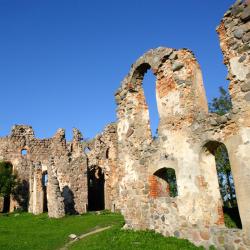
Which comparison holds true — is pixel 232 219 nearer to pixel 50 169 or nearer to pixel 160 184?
pixel 160 184

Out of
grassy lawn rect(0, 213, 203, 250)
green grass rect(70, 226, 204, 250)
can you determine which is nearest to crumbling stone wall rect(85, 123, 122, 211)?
grassy lawn rect(0, 213, 203, 250)

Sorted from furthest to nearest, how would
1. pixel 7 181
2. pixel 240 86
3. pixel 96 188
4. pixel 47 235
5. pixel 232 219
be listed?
pixel 7 181, pixel 96 188, pixel 47 235, pixel 232 219, pixel 240 86

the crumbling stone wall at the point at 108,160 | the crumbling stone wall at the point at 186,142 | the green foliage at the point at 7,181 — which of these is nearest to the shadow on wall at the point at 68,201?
the crumbling stone wall at the point at 108,160

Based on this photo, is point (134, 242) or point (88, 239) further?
point (88, 239)

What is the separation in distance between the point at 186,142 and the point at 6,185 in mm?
21423

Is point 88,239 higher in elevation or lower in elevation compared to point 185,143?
lower

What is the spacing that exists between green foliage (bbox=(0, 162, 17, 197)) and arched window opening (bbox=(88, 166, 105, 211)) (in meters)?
7.03

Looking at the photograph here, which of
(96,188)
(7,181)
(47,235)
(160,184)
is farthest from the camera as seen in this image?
(7,181)

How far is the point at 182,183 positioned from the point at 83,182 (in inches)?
511

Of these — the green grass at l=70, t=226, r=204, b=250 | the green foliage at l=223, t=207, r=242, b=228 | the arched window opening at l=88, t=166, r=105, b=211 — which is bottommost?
the green grass at l=70, t=226, r=204, b=250

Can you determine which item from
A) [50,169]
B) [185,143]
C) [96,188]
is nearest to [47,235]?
[185,143]

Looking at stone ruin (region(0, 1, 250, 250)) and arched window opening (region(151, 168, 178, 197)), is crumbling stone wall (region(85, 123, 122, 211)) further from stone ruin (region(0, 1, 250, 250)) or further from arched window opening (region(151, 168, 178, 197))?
arched window opening (region(151, 168, 178, 197))

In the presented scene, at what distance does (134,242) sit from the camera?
28.2ft

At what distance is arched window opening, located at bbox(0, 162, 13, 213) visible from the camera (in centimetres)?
2578
